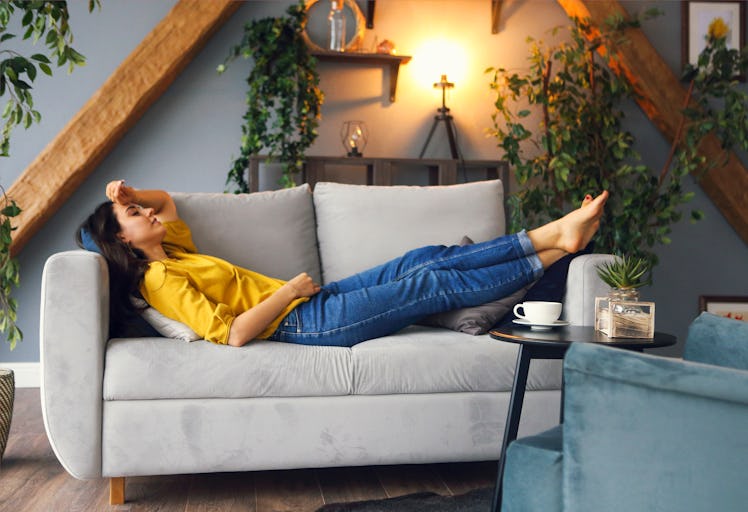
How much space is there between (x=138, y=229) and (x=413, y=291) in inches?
34.7

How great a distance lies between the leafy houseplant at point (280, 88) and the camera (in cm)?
350

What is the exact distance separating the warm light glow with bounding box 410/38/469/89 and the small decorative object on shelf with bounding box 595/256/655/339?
2.44m

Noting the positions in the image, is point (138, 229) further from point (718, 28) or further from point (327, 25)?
point (718, 28)

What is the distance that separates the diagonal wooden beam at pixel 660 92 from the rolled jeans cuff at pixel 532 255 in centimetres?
202

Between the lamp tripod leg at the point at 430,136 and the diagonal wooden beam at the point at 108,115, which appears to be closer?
the diagonal wooden beam at the point at 108,115

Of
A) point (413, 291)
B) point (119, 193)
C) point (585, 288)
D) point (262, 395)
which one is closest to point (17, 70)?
point (119, 193)

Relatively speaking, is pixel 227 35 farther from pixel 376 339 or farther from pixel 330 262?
pixel 376 339

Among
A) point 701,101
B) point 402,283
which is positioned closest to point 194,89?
point 402,283

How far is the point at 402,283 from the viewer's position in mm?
2246

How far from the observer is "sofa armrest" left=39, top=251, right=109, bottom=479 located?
1.91 metres

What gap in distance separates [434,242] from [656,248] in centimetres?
203

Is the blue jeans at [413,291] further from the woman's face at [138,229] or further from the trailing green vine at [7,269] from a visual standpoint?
the trailing green vine at [7,269]

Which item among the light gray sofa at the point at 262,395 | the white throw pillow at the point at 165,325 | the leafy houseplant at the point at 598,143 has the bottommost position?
the light gray sofa at the point at 262,395

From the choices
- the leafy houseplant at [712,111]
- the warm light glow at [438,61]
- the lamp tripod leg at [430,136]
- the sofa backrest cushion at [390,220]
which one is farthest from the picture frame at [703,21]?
the sofa backrest cushion at [390,220]
